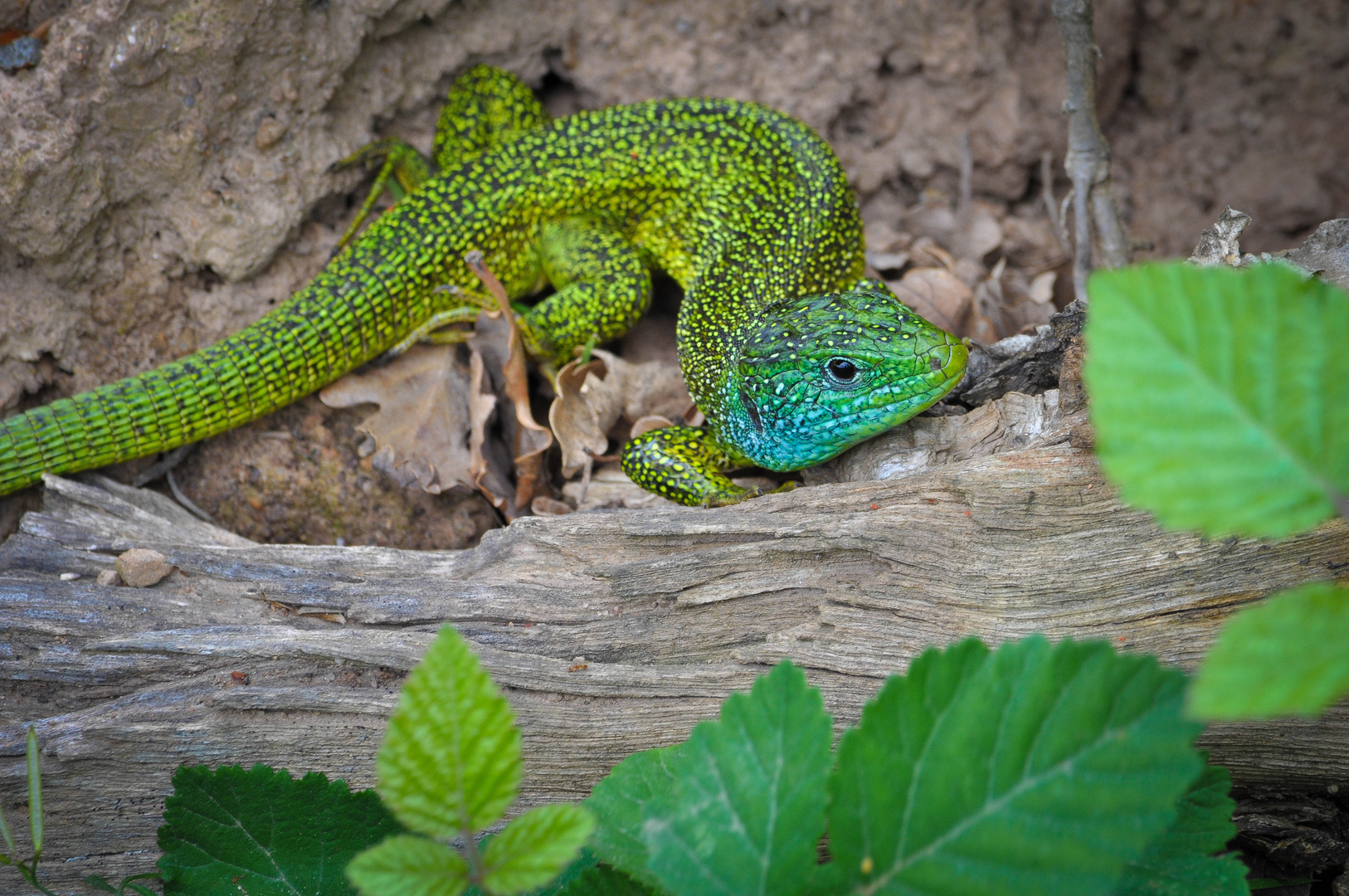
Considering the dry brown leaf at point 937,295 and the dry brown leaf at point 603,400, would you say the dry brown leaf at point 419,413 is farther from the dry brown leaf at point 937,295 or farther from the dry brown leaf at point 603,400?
the dry brown leaf at point 937,295

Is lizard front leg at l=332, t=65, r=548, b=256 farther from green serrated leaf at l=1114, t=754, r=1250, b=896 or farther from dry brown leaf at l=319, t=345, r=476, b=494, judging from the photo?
green serrated leaf at l=1114, t=754, r=1250, b=896

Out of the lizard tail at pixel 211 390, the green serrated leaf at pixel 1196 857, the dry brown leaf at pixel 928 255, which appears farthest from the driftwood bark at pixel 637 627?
the dry brown leaf at pixel 928 255

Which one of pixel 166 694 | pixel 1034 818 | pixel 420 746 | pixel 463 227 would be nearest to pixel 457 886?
pixel 420 746

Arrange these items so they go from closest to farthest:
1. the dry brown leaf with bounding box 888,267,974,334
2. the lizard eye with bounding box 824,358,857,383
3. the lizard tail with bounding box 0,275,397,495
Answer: the lizard eye with bounding box 824,358,857,383 → the lizard tail with bounding box 0,275,397,495 → the dry brown leaf with bounding box 888,267,974,334

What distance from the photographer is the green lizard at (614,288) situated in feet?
9.78

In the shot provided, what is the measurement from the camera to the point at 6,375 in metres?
3.32

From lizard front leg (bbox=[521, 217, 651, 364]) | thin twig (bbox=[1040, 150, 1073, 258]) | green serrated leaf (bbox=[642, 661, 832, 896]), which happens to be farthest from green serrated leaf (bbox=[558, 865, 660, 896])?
thin twig (bbox=[1040, 150, 1073, 258])

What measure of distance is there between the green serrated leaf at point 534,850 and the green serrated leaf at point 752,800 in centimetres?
15

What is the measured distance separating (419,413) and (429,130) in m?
1.49

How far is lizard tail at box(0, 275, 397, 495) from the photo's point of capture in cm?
314

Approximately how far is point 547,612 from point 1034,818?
1.56 m

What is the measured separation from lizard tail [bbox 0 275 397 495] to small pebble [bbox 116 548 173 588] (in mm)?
741

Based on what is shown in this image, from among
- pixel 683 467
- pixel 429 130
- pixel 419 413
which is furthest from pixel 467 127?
pixel 683 467

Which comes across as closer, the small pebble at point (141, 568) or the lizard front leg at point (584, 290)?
the small pebble at point (141, 568)
